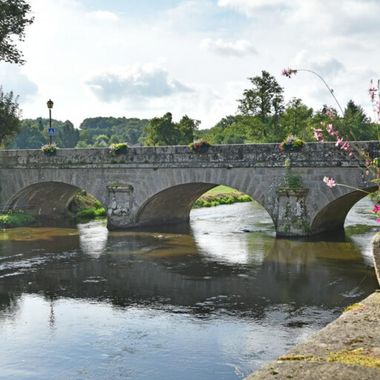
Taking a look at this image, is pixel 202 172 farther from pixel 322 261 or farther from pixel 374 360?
pixel 374 360

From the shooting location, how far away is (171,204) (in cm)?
3288

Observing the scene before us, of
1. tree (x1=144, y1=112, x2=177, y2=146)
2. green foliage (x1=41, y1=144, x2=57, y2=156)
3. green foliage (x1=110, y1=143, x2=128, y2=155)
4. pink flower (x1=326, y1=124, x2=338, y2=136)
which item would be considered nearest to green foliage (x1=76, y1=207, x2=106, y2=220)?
green foliage (x1=41, y1=144, x2=57, y2=156)

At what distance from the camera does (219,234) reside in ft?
93.0

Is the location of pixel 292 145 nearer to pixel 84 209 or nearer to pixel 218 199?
pixel 84 209

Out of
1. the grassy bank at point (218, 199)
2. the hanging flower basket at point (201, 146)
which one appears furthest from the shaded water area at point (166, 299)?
the grassy bank at point (218, 199)

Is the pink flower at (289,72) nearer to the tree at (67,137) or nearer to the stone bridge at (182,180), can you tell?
the stone bridge at (182,180)

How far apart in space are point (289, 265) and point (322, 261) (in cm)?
139

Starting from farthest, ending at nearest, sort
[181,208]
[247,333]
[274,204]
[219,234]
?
[181,208], [219,234], [274,204], [247,333]

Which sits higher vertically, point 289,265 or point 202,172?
point 202,172

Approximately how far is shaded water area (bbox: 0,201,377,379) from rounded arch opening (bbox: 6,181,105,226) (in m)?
6.52

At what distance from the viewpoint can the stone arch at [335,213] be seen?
81.7 feet

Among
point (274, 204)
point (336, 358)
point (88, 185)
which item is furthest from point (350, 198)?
point (336, 358)

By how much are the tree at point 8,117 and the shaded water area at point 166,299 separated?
9.64 meters

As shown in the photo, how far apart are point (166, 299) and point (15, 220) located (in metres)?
19.4
